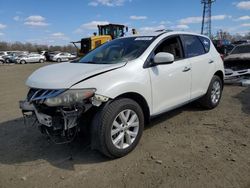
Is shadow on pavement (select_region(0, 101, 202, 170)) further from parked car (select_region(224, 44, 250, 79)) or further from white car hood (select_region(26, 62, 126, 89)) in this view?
parked car (select_region(224, 44, 250, 79))

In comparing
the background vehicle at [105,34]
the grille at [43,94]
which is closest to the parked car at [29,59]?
the background vehicle at [105,34]

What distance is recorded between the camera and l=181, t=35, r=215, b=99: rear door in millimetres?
5025

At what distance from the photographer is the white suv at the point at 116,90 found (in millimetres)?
3346

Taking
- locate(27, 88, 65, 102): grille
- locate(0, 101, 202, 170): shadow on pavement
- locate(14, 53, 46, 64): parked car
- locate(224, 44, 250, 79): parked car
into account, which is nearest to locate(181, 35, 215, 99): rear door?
locate(0, 101, 202, 170): shadow on pavement

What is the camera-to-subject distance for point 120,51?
14.8ft

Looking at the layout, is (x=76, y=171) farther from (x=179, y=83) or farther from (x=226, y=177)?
(x=179, y=83)

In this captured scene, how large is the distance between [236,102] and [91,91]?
4653 millimetres

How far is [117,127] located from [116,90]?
1.71 feet

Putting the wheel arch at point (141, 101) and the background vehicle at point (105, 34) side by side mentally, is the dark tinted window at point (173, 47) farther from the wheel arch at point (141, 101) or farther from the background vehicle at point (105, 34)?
the background vehicle at point (105, 34)

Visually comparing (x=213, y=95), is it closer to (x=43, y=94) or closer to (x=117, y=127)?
(x=117, y=127)

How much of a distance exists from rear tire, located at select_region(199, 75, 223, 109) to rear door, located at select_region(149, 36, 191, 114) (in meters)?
0.90

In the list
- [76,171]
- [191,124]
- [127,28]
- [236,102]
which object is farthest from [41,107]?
[127,28]

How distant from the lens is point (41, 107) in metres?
3.47

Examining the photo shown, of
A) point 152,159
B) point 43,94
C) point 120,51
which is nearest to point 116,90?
point 43,94
